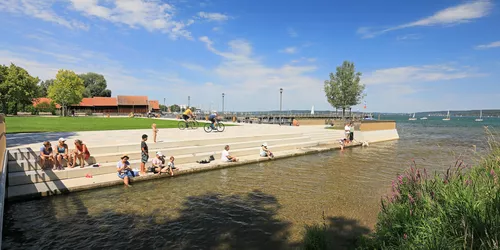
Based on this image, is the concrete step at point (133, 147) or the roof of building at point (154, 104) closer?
the concrete step at point (133, 147)

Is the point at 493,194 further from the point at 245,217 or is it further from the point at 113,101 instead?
the point at 113,101

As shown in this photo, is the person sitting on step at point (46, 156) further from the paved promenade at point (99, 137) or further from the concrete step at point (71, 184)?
the paved promenade at point (99, 137)

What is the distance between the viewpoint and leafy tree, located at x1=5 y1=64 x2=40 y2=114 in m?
50.6

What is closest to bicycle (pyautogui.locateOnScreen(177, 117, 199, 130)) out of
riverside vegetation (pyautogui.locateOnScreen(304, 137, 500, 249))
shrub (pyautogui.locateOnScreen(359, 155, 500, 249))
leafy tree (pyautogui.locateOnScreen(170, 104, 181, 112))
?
riverside vegetation (pyautogui.locateOnScreen(304, 137, 500, 249))

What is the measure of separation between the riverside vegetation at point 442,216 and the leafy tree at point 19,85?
66.3m

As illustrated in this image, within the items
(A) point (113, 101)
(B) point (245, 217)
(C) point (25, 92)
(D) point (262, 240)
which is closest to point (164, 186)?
(B) point (245, 217)

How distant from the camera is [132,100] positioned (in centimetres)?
7344

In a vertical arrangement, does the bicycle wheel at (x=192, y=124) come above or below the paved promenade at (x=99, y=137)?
above

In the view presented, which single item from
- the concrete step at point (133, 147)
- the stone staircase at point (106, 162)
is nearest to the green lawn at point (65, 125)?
the concrete step at point (133, 147)

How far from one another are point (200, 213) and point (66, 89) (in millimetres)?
62412

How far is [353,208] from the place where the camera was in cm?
858

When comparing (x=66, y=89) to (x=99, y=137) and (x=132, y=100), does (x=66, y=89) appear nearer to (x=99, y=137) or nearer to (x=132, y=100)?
(x=132, y=100)

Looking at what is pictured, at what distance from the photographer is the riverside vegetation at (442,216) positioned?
135 inches

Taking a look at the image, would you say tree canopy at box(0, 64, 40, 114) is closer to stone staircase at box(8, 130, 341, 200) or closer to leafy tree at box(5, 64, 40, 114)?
leafy tree at box(5, 64, 40, 114)
